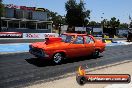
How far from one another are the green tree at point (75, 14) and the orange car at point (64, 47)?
6483 cm

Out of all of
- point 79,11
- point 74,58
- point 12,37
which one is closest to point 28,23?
point 79,11

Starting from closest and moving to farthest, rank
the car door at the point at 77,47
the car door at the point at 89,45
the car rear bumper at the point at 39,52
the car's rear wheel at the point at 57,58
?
the car rear bumper at the point at 39,52 → the car's rear wheel at the point at 57,58 → the car door at the point at 77,47 → the car door at the point at 89,45

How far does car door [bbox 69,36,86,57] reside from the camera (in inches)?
506

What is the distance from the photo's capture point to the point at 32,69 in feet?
34.8

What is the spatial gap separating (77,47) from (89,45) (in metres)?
1.10

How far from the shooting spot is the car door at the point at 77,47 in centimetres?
1286

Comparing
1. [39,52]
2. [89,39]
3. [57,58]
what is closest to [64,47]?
[57,58]

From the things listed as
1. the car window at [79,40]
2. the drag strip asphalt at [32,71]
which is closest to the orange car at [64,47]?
the car window at [79,40]

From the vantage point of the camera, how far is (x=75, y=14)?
265 feet

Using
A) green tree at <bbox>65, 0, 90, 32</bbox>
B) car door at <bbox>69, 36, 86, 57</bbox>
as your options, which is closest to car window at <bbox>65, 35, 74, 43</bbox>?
car door at <bbox>69, 36, 86, 57</bbox>

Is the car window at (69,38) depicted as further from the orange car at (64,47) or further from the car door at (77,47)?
the car door at (77,47)

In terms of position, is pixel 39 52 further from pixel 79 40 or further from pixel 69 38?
pixel 79 40

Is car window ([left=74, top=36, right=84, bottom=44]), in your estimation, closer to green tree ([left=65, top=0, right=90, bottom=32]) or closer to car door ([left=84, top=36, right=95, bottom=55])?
car door ([left=84, top=36, right=95, bottom=55])

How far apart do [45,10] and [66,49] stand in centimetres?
6013
